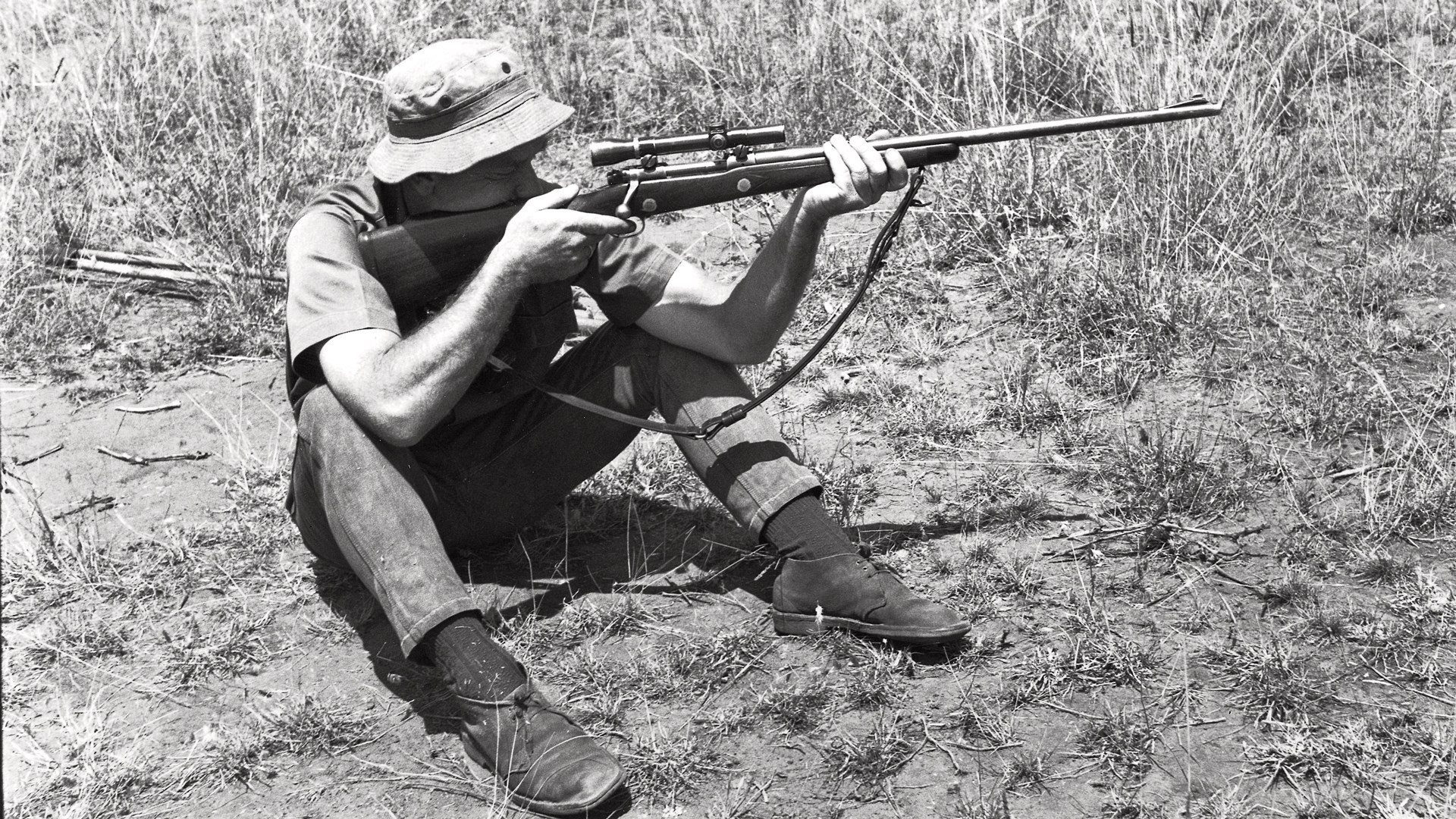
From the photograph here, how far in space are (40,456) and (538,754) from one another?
2.69m

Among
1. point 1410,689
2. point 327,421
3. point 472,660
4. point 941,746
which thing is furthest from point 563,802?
point 1410,689

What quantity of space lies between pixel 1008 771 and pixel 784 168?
1.57 metres

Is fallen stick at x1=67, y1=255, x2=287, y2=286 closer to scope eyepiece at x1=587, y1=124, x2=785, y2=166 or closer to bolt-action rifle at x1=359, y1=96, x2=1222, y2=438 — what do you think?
bolt-action rifle at x1=359, y1=96, x2=1222, y2=438

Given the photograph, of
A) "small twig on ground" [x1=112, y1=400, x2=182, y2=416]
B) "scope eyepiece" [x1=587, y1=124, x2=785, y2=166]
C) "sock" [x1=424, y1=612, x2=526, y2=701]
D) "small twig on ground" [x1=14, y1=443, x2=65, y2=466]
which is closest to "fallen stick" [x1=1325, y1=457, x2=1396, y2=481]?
"scope eyepiece" [x1=587, y1=124, x2=785, y2=166]

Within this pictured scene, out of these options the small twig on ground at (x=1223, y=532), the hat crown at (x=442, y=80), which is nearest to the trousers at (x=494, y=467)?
the hat crown at (x=442, y=80)

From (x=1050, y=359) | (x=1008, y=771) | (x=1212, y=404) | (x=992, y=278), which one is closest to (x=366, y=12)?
(x=992, y=278)

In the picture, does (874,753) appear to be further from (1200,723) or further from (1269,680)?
(1269,680)

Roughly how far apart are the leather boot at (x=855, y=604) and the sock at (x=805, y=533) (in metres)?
0.02

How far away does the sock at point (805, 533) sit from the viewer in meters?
3.33

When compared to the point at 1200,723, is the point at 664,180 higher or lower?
higher

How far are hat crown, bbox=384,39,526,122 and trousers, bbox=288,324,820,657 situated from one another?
0.72 metres

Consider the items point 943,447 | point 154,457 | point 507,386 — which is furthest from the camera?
point 154,457

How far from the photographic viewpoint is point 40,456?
4.58 m

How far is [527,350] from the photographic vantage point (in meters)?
3.58
